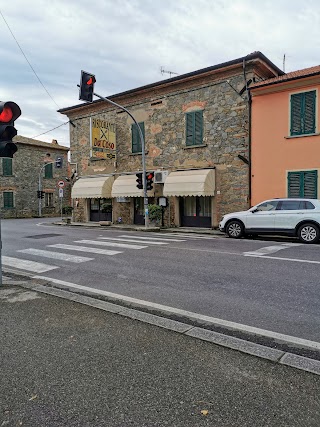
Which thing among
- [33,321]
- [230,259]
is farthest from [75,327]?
[230,259]

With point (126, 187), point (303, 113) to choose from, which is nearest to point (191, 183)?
point (126, 187)

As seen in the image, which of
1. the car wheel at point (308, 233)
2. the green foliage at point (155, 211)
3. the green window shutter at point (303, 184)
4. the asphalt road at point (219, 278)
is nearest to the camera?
the asphalt road at point (219, 278)

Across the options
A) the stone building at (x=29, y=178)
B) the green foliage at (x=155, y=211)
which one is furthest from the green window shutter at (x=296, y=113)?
the stone building at (x=29, y=178)

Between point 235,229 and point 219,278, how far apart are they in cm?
709

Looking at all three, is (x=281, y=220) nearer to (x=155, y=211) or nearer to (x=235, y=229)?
(x=235, y=229)

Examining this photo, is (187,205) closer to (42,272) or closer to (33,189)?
(42,272)

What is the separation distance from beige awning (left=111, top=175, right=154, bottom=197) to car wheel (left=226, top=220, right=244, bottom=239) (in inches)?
257

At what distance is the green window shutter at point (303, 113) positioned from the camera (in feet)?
45.8

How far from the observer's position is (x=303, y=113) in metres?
14.2

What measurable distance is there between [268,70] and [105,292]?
14.6m

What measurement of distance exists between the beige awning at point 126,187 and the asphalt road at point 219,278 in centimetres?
867

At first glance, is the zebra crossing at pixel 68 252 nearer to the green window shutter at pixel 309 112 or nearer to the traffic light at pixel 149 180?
the traffic light at pixel 149 180

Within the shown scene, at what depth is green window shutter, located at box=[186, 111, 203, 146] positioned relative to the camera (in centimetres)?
1709

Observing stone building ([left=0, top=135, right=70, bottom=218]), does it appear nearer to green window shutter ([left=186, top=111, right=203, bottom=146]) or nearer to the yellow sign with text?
the yellow sign with text
